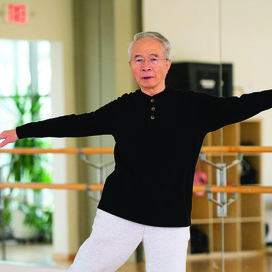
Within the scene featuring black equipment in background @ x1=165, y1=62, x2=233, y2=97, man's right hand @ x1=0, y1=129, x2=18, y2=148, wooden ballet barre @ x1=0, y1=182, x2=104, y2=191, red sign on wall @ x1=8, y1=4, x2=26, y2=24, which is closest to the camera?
man's right hand @ x1=0, y1=129, x2=18, y2=148

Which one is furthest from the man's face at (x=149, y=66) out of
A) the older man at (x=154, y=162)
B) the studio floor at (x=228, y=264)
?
the studio floor at (x=228, y=264)

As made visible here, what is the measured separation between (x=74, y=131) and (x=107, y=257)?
0.45m

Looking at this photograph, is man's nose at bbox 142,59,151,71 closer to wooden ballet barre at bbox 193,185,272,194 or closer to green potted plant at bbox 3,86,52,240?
wooden ballet barre at bbox 193,185,272,194

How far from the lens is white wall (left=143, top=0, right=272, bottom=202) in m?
3.05

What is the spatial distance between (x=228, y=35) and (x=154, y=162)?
71.8 inches

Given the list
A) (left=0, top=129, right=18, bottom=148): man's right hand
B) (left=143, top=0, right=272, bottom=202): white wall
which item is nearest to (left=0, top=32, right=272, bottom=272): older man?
(left=0, top=129, right=18, bottom=148): man's right hand

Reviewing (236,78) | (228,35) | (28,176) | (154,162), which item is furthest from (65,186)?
(28,176)

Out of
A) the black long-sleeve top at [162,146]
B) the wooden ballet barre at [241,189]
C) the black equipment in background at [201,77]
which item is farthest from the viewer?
the black equipment in background at [201,77]

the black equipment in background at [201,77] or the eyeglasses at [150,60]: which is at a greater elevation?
the black equipment in background at [201,77]

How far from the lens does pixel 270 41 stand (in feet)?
9.95

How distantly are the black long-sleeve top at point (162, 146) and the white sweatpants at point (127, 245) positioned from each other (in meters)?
0.03

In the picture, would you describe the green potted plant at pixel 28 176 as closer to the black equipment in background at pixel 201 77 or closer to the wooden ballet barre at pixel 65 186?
the wooden ballet barre at pixel 65 186

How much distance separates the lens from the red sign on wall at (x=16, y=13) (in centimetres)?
394

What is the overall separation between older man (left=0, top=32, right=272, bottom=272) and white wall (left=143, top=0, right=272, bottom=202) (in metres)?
1.51
